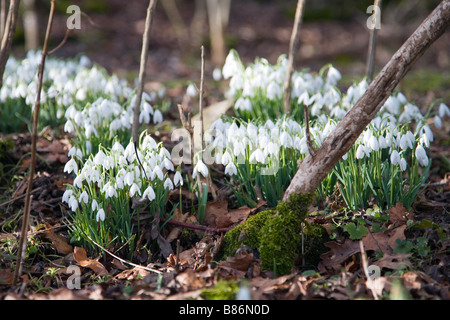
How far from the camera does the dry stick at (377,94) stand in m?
2.69

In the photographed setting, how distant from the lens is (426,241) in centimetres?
269

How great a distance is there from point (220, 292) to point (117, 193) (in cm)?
105

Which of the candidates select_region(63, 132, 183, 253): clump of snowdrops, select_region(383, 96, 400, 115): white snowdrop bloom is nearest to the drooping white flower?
select_region(63, 132, 183, 253): clump of snowdrops

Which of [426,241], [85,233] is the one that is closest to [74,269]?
[85,233]

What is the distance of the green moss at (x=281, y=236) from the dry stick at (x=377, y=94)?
12cm

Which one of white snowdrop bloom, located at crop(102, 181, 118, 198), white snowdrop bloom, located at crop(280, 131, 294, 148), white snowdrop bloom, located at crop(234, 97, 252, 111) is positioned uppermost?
white snowdrop bloom, located at crop(234, 97, 252, 111)

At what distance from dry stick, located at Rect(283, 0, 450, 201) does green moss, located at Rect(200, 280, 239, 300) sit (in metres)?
0.76

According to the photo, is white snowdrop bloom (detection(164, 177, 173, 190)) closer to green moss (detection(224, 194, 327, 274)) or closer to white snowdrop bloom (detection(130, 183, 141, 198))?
white snowdrop bloom (detection(130, 183, 141, 198))

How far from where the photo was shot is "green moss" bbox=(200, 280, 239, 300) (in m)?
A: 2.30

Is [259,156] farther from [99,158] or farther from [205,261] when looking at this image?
[99,158]

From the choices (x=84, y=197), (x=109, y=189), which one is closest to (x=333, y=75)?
(x=109, y=189)

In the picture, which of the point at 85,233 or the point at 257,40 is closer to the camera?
the point at 85,233

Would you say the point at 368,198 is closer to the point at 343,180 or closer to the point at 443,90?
the point at 343,180
